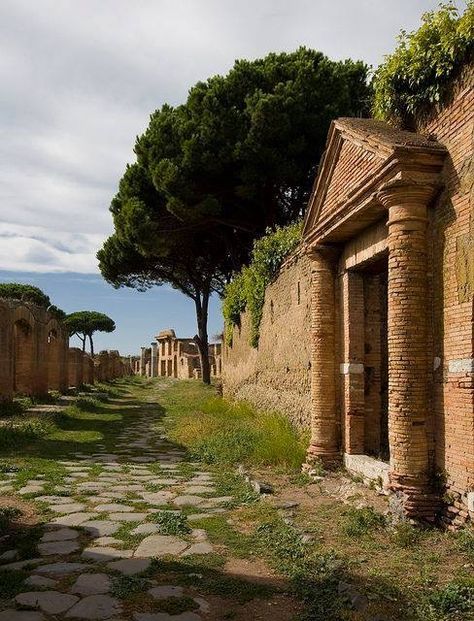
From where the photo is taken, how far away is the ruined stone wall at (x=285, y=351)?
10.8 metres

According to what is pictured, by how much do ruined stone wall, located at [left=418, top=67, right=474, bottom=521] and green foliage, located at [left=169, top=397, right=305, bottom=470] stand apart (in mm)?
3642

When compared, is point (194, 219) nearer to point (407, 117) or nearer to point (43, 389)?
point (43, 389)

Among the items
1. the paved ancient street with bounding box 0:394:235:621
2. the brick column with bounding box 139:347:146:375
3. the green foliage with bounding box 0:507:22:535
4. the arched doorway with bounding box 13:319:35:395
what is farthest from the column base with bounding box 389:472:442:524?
the brick column with bounding box 139:347:146:375

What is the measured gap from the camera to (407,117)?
6867mm

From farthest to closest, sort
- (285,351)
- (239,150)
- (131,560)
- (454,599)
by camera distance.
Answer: (239,150), (285,351), (131,560), (454,599)

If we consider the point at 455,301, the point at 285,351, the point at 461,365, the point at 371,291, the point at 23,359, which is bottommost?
the point at 23,359

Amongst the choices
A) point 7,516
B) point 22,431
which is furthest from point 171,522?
point 22,431

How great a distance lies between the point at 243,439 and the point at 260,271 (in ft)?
16.6

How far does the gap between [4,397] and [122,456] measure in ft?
25.2

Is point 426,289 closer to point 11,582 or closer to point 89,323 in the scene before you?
point 11,582

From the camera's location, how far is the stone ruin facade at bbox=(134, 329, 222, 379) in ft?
156

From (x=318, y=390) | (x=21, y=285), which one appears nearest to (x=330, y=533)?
(x=318, y=390)

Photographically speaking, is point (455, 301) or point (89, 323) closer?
point (455, 301)

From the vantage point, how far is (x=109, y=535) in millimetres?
5684
